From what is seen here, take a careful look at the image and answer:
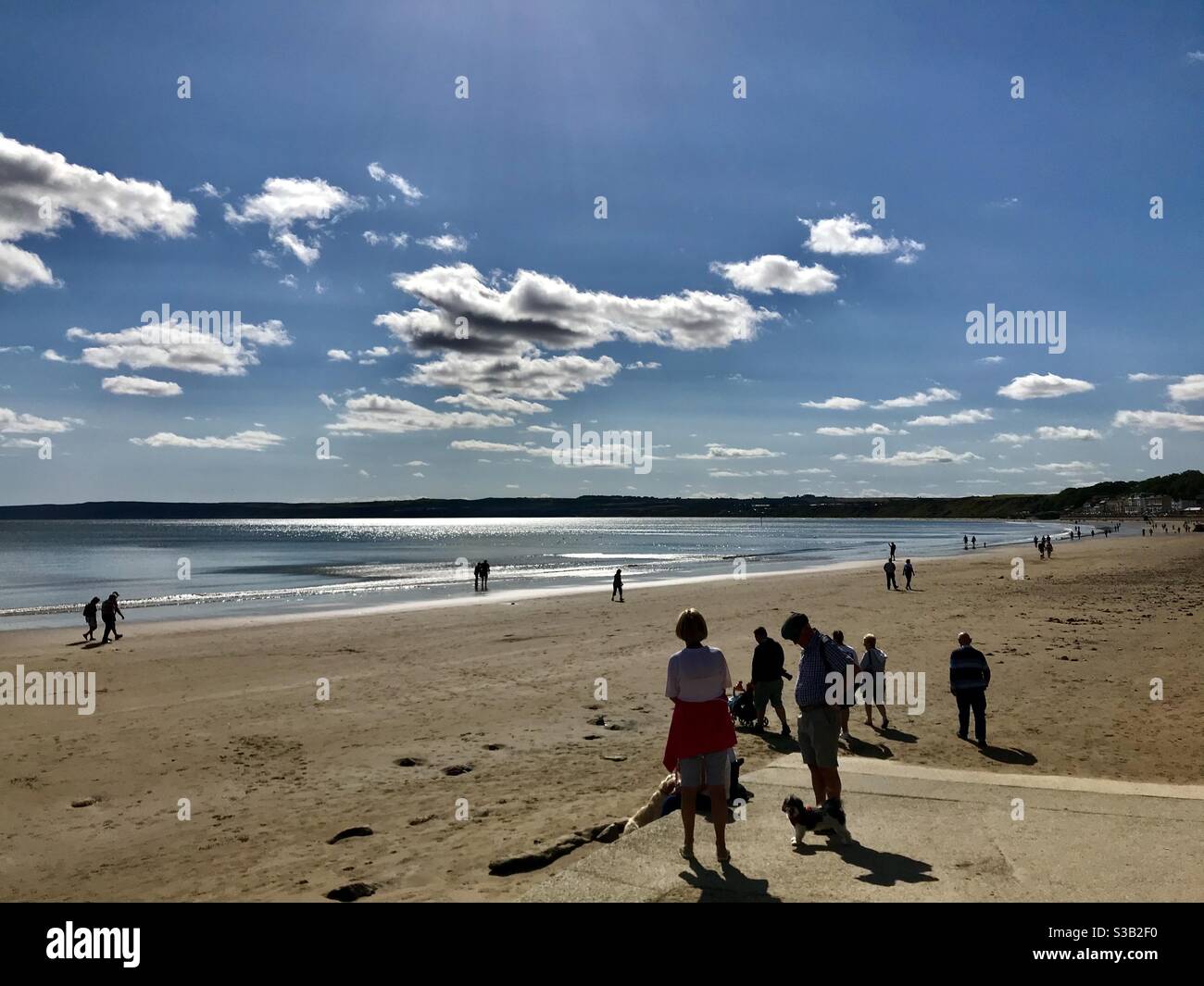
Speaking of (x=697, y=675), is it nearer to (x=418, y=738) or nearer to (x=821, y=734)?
(x=821, y=734)

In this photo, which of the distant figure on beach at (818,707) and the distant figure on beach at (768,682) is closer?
the distant figure on beach at (818,707)

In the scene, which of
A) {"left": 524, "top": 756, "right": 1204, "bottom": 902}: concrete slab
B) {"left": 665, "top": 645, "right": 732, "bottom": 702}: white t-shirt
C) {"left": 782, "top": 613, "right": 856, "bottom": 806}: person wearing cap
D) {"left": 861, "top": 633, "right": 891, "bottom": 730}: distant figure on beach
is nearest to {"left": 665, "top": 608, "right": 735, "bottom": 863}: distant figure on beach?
{"left": 665, "top": 645, "right": 732, "bottom": 702}: white t-shirt

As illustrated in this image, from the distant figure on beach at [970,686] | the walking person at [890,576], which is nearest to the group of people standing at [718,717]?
the distant figure on beach at [970,686]

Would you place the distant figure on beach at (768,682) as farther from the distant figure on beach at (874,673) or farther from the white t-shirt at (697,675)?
the white t-shirt at (697,675)

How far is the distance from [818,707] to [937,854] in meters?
1.24

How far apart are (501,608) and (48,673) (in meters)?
14.3

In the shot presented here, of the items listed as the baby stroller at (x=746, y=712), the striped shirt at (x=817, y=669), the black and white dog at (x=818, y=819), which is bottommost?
the baby stroller at (x=746, y=712)

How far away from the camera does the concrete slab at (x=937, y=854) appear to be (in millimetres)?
4785

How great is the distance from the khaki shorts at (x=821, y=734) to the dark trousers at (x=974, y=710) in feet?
16.6

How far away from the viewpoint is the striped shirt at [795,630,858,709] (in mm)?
5914

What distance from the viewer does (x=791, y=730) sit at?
1057 centimetres

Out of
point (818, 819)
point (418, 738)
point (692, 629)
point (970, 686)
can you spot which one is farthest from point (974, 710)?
point (418, 738)
